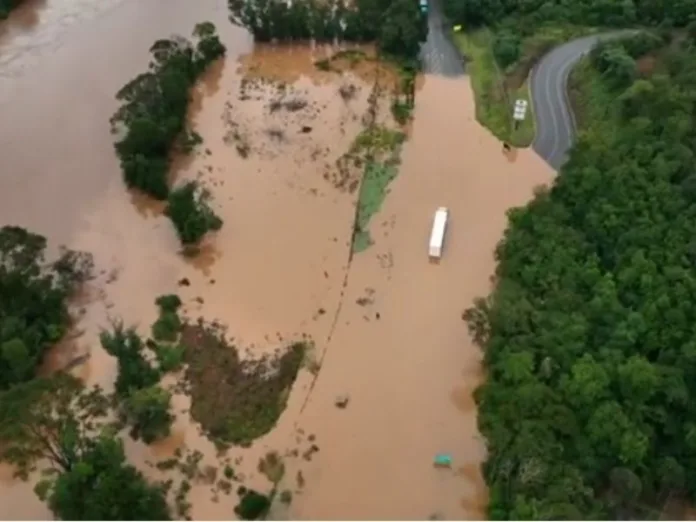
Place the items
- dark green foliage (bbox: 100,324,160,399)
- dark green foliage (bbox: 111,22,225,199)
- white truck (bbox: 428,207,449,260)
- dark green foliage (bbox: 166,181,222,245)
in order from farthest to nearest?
dark green foliage (bbox: 111,22,225,199), white truck (bbox: 428,207,449,260), dark green foliage (bbox: 166,181,222,245), dark green foliage (bbox: 100,324,160,399)

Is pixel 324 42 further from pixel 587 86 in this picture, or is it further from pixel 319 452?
pixel 319 452

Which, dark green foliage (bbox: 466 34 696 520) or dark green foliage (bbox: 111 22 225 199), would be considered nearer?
dark green foliage (bbox: 466 34 696 520)

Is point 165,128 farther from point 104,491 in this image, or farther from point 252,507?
point 104,491

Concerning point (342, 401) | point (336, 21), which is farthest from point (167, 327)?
point (336, 21)

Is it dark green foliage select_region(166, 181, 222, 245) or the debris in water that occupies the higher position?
dark green foliage select_region(166, 181, 222, 245)

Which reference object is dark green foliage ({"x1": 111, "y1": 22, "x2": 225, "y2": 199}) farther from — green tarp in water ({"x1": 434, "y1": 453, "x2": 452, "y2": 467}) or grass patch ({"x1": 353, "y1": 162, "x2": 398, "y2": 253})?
green tarp in water ({"x1": 434, "y1": 453, "x2": 452, "y2": 467})

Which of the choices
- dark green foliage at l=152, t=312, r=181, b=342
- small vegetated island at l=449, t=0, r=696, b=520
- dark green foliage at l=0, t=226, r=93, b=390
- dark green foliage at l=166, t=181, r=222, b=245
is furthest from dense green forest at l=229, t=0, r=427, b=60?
dark green foliage at l=152, t=312, r=181, b=342

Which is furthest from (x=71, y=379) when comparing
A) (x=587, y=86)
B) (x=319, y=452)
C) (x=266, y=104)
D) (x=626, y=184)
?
(x=587, y=86)
